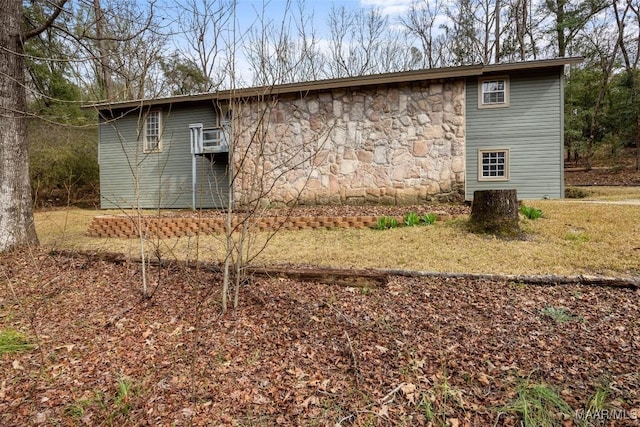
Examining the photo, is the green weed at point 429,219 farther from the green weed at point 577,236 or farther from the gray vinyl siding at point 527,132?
the gray vinyl siding at point 527,132

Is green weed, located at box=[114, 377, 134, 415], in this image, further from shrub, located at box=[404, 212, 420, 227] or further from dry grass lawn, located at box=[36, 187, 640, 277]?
shrub, located at box=[404, 212, 420, 227]

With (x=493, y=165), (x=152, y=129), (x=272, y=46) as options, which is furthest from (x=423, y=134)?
(x=152, y=129)

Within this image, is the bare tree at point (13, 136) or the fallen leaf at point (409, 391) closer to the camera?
the fallen leaf at point (409, 391)

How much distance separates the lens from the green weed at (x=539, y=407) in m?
1.70

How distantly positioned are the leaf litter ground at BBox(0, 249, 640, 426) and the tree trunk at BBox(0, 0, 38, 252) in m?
1.44

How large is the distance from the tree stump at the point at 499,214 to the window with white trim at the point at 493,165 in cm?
523

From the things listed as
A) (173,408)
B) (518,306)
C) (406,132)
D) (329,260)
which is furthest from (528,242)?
(406,132)

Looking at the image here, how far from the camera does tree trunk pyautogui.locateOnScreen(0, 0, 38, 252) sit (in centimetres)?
427

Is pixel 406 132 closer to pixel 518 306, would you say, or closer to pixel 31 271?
pixel 518 306

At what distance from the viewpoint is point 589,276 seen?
324cm

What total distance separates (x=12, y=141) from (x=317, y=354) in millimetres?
4551

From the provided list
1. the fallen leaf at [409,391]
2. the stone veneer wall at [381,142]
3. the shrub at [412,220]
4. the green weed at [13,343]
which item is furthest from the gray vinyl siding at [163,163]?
the fallen leaf at [409,391]

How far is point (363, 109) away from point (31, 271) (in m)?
7.49

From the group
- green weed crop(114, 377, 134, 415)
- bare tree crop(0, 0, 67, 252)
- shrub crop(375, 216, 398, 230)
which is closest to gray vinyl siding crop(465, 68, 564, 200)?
shrub crop(375, 216, 398, 230)
